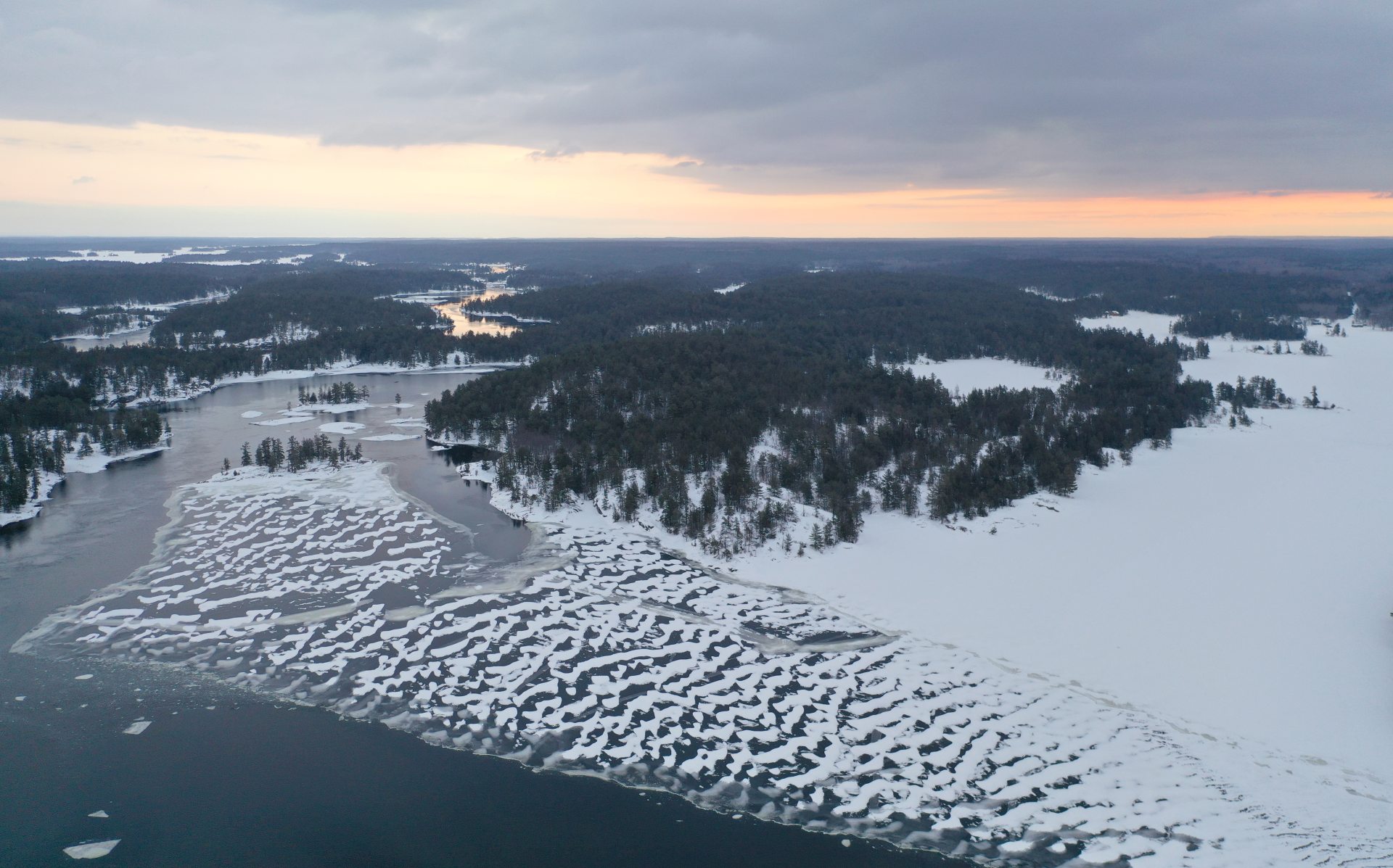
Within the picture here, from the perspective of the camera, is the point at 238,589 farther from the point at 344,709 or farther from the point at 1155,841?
the point at 1155,841

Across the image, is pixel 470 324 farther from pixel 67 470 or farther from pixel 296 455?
pixel 296 455

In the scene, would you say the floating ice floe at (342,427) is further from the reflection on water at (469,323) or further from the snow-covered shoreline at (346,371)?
the reflection on water at (469,323)

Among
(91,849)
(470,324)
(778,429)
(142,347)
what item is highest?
(470,324)

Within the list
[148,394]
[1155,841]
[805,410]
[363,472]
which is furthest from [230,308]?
[1155,841]

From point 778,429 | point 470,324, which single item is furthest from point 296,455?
point 470,324

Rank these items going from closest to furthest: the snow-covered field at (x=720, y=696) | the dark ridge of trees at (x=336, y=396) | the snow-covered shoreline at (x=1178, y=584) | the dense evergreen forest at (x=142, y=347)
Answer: the snow-covered field at (x=720, y=696) → the snow-covered shoreline at (x=1178, y=584) → the dense evergreen forest at (x=142, y=347) → the dark ridge of trees at (x=336, y=396)

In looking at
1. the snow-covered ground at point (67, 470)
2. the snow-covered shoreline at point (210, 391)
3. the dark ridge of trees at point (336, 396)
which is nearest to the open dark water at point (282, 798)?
the snow-covered ground at point (67, 470)
